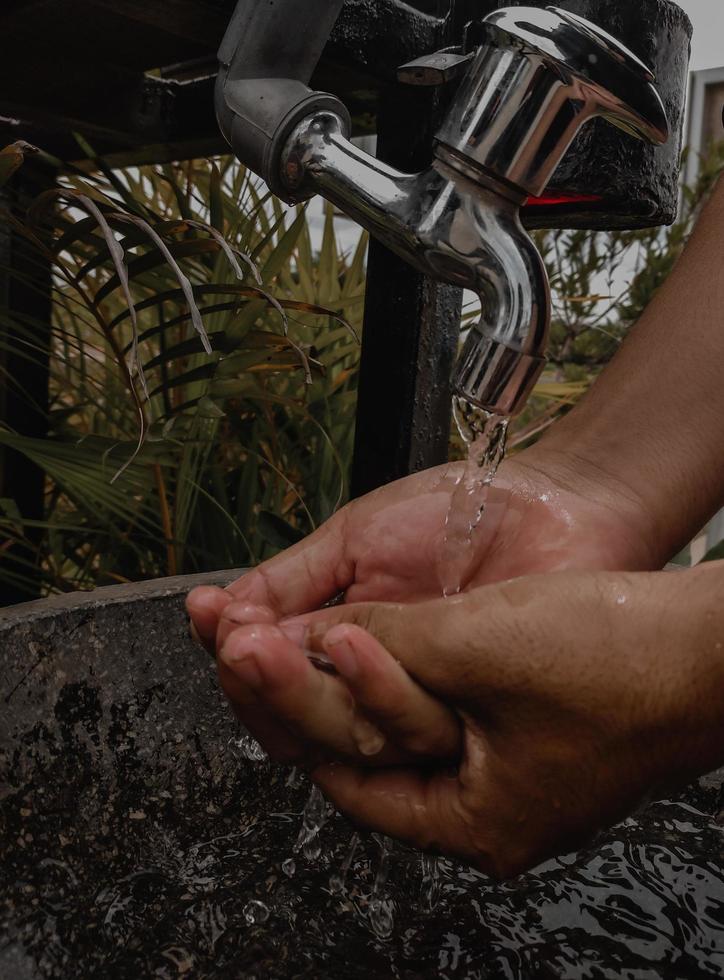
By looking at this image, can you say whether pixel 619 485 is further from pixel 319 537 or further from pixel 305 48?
pixel 305 48

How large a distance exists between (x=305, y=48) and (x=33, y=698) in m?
0.50

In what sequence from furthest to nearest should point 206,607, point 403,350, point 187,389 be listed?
1. point 187,389
2. point 403,350
3. point 206,607

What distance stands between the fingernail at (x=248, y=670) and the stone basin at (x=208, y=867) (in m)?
0.20

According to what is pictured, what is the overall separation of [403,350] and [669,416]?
0.89 ft

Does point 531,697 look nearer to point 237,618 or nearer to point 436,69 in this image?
point 237,618

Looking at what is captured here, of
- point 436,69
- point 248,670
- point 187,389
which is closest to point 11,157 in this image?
point 436,69

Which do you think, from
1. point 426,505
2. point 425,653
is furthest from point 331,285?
point 425,653

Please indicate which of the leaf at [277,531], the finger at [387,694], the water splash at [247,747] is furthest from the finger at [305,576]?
the leaf at [277,531]

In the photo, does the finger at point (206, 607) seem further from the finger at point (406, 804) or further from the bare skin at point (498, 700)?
the finger at point (406, 804)

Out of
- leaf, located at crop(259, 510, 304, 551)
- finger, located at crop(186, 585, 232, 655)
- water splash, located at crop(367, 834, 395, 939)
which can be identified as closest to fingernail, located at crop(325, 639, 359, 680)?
finger, located at crop(186, 585, 232, 655)

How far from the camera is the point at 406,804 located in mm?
533

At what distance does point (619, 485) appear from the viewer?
789 millimetres

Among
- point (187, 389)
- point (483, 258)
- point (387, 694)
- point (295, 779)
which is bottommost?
point (295, 779)

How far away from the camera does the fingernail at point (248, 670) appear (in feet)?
1.61
